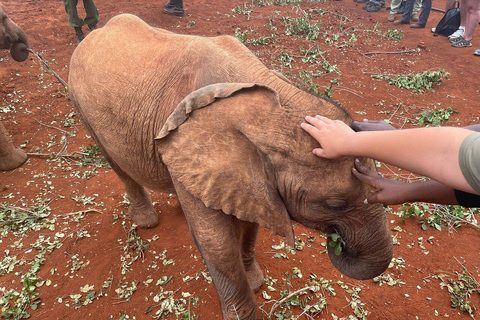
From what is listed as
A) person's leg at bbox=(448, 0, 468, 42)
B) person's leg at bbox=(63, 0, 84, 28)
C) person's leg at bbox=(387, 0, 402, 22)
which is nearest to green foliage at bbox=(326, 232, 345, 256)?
person's leg at bbox=(63, 0, 84, 28)

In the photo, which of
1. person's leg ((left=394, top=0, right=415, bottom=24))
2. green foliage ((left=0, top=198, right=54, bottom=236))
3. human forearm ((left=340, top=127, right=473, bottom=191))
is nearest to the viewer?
human forearm ((left=340, top=127, right=473, bottom=191))

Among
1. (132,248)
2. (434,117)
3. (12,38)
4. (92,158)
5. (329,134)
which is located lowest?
(92,158)

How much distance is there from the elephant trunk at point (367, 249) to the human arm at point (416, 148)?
0.74m

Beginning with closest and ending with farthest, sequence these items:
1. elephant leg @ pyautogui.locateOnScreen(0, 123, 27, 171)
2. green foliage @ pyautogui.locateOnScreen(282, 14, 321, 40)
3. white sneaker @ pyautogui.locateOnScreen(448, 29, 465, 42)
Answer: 1. elephant leg @ pyautogui.locateOnScreen(0, 123, 27, 171)
2. green foliage @ pyautogui.locateOnScreen(282, 14, 321, 40)
3. white sneaker @ pyautogui.locateOnScreen(448, 29, 465, 42)

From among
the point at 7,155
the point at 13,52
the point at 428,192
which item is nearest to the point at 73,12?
the point at 13,52

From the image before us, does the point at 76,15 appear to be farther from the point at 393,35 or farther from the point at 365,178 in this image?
the point at 393,35

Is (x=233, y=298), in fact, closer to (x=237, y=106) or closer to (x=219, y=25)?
(x=237, y=106)

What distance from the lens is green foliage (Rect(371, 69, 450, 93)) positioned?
788 centimetres

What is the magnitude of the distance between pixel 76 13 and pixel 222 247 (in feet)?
26.5

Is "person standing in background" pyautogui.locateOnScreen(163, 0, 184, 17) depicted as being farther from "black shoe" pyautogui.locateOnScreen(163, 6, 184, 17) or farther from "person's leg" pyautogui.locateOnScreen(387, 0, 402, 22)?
"person's leg" pyautogui.locateOnScreen(387, 0, 402, 22)

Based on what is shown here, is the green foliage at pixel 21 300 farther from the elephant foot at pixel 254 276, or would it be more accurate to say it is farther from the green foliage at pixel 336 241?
the green foliage at pixel 336 241

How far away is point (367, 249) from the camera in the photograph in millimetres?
2322

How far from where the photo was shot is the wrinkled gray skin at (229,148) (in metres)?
2.06

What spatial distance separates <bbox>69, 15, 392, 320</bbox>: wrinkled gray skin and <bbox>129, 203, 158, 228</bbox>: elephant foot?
1437mm
